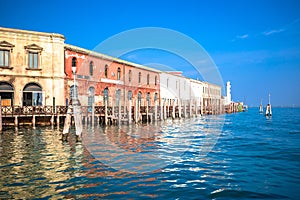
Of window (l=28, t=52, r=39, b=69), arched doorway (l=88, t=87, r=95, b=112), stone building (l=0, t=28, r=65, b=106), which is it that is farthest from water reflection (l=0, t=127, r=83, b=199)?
arched doorway (l=88, t=87, r=95, b=112)

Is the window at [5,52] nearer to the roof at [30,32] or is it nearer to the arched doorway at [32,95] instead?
the roof at [30,32]

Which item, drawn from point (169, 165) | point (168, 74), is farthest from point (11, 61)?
point (168, 74)

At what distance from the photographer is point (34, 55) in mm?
24641

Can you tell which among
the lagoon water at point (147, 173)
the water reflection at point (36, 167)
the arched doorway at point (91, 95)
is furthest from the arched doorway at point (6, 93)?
the lagoon water at point (147, 173)

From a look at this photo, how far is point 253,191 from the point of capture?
20.2ft

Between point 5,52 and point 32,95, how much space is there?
4.39 meters

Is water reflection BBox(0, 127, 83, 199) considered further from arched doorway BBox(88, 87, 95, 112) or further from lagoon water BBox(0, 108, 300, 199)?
arched doorway BBox(88, 87, 95, 112)

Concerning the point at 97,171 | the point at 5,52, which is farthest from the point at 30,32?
the point at 97,171

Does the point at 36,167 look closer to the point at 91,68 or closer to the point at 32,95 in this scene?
the point at 32,95

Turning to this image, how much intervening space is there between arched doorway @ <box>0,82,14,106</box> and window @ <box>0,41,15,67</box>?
70.3 inches

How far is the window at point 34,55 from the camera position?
24250mm

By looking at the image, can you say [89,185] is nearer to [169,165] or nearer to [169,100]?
[169,165]

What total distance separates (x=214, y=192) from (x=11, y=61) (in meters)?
22.9

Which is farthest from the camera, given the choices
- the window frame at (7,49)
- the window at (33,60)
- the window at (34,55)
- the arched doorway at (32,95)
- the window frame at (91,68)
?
the window frame at (91,68)
